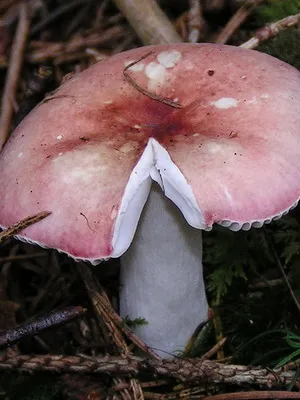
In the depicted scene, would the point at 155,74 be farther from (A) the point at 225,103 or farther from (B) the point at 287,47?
(B) the point at 287,47

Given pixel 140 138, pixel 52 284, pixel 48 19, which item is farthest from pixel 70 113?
pixel 48 19

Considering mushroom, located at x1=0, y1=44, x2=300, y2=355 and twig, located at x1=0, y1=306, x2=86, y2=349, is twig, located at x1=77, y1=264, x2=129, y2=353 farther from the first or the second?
twig, located at x1=0, y1=306, x2=86, y2=349

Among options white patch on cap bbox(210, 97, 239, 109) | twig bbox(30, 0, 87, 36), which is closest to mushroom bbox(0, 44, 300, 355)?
white patch on cap bbox(210, 97, 239, 109)

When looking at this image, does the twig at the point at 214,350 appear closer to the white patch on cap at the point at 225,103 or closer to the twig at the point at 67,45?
the white patch on cap at the point at 225,103

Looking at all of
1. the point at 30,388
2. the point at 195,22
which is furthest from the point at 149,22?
the point at 30,388

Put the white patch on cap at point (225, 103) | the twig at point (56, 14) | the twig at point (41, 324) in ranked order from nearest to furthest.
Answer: the white patch on cap at point (225, 103)
the twig at point (41, 324)
the twig at point (56, 14)

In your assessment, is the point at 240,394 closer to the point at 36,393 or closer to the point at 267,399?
the point at 267,399

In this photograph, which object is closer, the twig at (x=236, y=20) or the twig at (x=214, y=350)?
the twig at (x=214, y=350)

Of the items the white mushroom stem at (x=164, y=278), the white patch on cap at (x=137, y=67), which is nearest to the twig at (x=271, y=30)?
the white patch on cap at (x=137, y=67)
